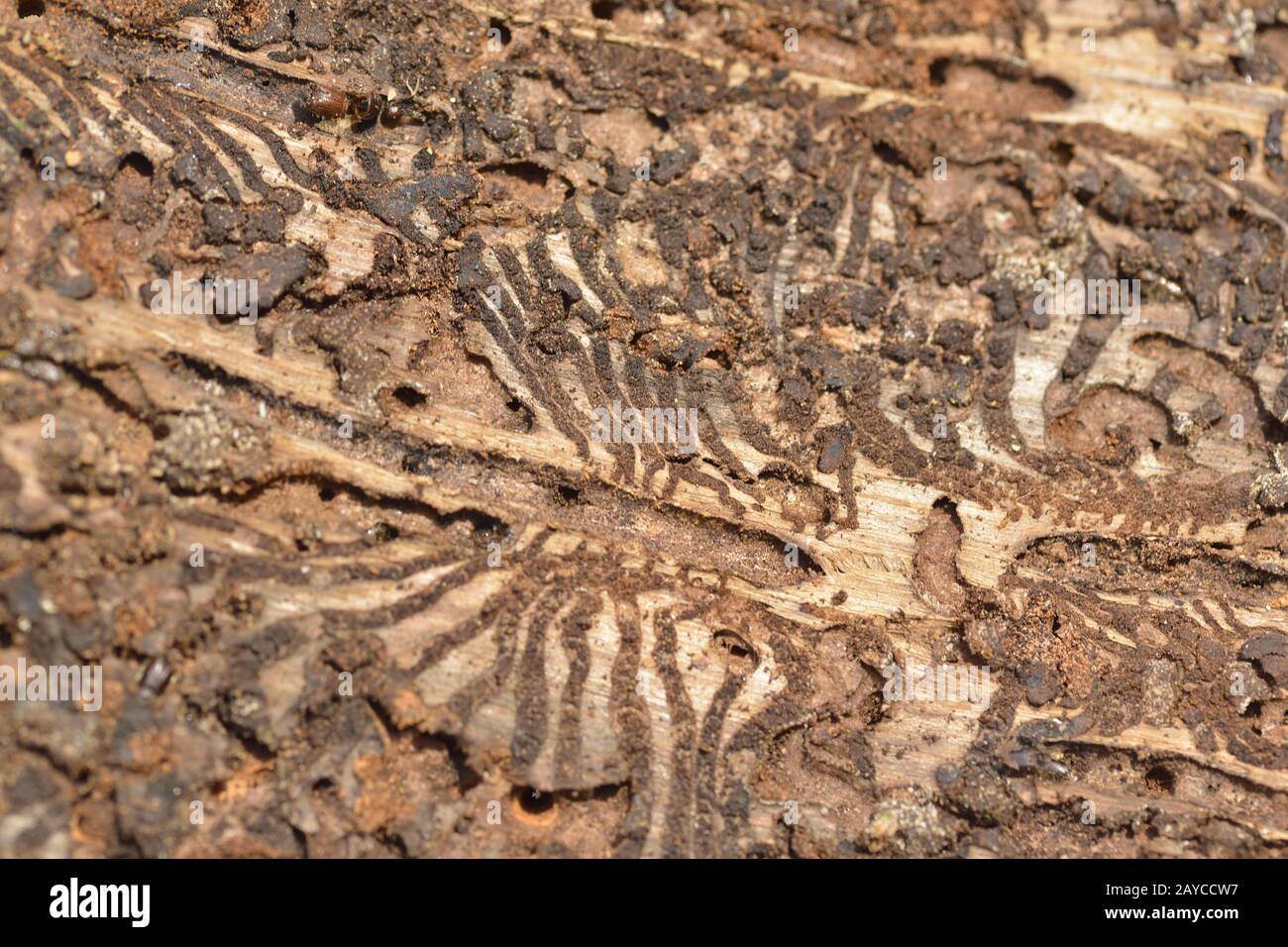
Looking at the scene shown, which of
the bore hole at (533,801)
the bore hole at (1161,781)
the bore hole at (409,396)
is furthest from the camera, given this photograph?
the bore hole at (1161,781)

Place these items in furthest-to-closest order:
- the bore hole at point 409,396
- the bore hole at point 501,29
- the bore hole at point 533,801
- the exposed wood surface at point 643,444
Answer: the bore hole at point 501,29 → the bore hole at point 409,396 → the bore hole at point 533,801 → the exposed wood surface at point 643,444

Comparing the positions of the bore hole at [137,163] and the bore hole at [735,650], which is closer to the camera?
the bore hole at [137,163]

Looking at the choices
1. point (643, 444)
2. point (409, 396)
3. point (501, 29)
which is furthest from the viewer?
point (501, 29)

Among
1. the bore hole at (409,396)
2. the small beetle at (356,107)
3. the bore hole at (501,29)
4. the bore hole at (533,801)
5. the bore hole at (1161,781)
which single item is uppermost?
the bore hole at (501,29)

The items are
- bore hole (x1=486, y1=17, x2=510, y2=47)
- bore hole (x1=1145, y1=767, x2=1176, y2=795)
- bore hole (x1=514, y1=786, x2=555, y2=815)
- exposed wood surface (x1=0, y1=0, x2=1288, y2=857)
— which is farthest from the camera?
bore hole (x1=486, y1=17, x2=510, y2=47)

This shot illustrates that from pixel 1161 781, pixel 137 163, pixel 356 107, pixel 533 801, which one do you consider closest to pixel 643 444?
pixel 533 801

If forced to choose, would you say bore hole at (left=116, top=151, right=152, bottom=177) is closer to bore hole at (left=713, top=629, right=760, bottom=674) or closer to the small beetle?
the small beetle

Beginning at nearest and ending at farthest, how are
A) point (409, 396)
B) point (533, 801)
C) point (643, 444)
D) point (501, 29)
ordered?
point (533, 801) < point (409, 396) < point (643, 444) < point (501, 29)

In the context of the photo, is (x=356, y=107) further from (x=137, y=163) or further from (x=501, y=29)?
(x=137, y=163)

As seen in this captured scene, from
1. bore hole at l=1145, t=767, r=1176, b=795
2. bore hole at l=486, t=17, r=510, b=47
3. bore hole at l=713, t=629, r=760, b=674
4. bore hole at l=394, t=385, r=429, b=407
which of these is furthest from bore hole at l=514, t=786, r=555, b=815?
bore hole at l=486, t=17, r=510, b=47

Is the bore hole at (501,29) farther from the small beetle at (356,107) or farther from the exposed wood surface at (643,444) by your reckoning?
the small beetle at (356,107)

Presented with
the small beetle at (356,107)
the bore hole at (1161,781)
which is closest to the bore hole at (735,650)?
the bore hole at (1161,781)

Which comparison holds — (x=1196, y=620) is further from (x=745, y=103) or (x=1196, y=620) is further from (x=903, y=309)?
(x=745, y=103)
